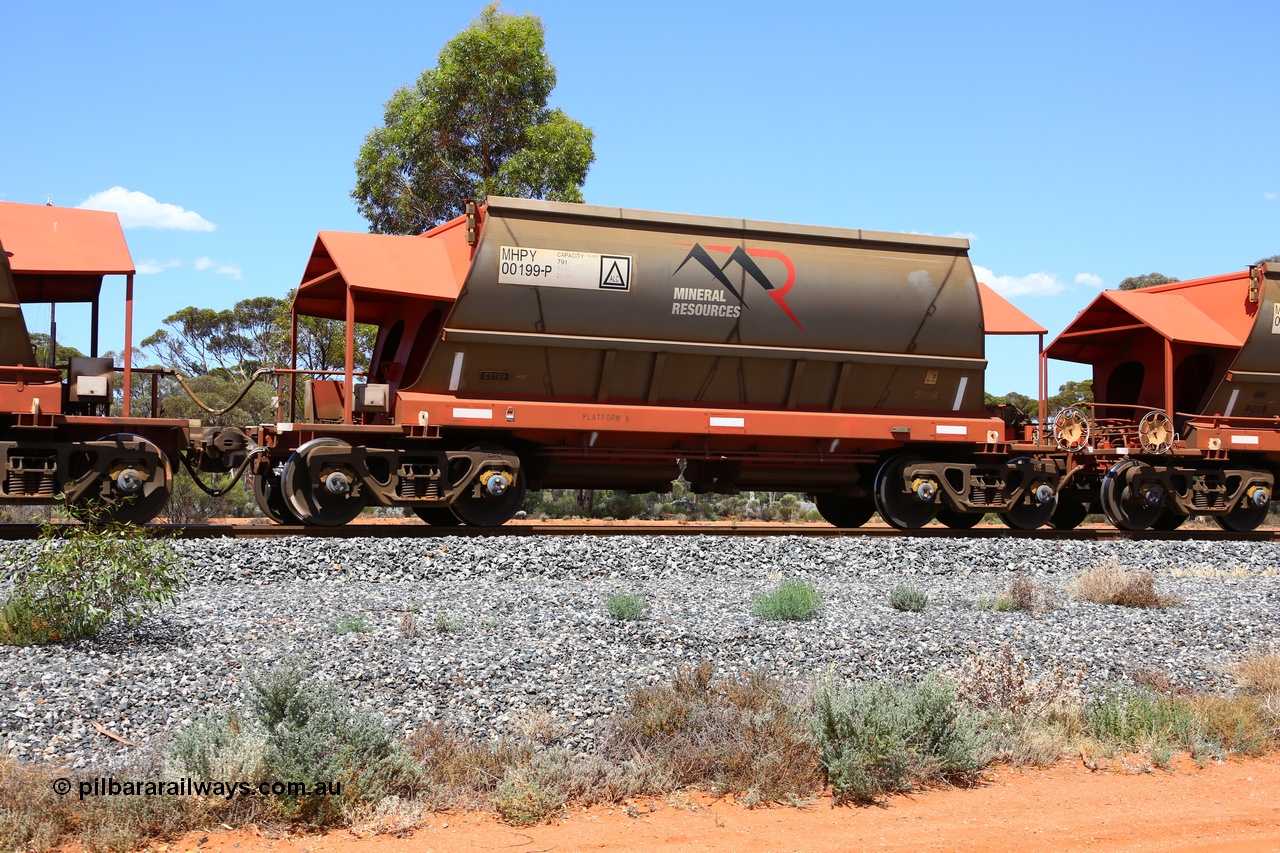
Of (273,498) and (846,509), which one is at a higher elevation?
(273,498)

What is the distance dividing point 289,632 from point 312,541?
3669 millimetres

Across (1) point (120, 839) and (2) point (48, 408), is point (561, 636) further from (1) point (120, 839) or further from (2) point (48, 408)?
(2) point (48, 408)

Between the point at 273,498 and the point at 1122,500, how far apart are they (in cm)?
1157

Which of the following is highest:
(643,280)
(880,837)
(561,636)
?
(643,280)

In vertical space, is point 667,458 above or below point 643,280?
below

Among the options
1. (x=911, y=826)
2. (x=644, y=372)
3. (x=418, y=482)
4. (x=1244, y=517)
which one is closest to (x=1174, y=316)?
(x=1244, y=517)

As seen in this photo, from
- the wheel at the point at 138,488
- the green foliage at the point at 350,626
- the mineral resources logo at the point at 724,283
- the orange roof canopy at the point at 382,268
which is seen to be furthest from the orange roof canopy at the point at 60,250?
the mineral resources logo at the point at 724,283

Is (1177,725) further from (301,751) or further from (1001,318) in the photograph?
(1001,318)

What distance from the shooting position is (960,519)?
15891 mm

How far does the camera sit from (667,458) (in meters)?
14.2

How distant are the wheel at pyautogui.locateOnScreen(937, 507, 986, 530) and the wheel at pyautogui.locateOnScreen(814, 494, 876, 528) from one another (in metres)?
1.05

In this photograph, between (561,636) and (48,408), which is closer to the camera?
(561,636)

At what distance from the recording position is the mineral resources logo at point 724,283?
1379cm

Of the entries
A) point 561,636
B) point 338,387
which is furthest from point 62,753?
point 338,387
